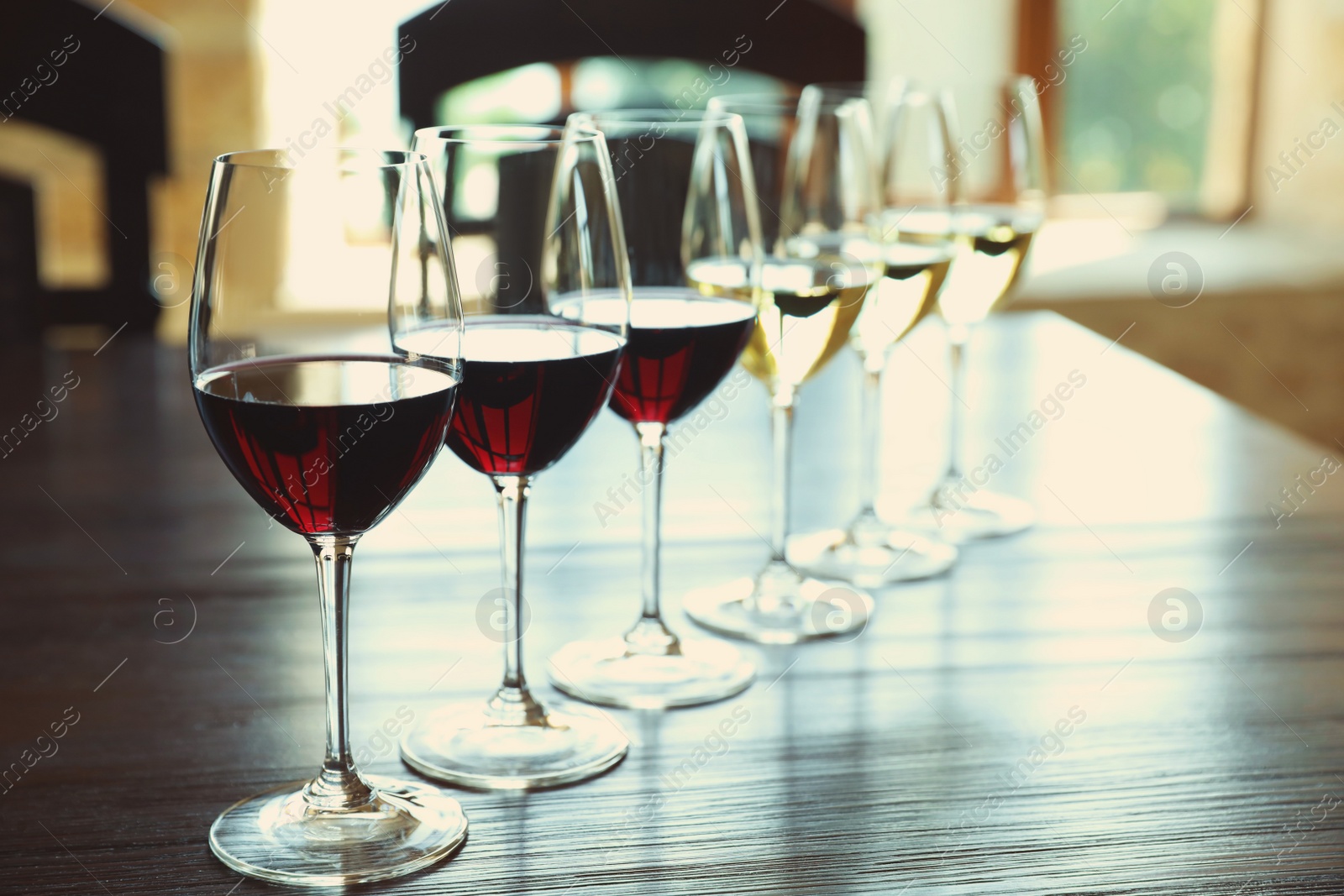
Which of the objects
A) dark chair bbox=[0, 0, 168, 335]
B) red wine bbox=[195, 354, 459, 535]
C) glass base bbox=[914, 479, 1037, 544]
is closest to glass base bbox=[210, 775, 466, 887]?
red wine bbox=[195, 354, 459, 535]

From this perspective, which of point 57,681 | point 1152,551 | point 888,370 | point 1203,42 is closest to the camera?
point 57,681

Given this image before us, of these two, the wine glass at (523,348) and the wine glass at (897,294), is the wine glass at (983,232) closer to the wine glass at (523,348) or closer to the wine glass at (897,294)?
the wine glass at (897,294)

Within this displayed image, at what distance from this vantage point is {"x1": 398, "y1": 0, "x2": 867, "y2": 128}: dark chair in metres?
1.83

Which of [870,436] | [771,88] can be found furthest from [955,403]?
[771,88]

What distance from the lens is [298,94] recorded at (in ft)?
10.8

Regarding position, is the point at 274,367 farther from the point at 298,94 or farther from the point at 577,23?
the point at 298,94

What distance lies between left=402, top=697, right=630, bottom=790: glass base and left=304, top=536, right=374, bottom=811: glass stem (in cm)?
5

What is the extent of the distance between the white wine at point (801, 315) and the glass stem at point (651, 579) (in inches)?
3.8

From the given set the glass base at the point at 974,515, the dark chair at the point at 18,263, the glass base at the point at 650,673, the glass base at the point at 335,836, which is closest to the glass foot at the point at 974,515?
the glass base at the point at 974,515

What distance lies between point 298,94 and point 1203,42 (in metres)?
2.44

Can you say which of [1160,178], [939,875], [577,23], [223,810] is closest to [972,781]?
[939,875]

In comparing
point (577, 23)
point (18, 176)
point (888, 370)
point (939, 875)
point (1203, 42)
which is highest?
point (1203, 42)

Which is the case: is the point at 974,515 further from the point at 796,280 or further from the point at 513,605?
the point at 513,605

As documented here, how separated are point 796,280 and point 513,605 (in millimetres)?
272
